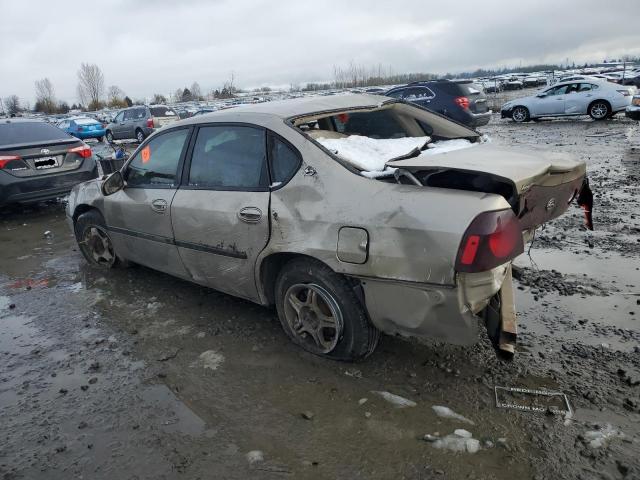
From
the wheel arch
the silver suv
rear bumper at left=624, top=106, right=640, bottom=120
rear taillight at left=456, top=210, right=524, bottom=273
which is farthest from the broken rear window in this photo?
the silver suv

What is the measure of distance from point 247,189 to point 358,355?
52.7 inches

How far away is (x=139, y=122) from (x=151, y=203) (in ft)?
64.2

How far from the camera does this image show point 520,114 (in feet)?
63.5

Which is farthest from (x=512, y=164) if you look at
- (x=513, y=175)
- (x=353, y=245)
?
(x=353, y=245)

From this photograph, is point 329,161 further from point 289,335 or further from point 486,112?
point 486,112

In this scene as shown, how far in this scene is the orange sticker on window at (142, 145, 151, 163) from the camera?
423 centimetres

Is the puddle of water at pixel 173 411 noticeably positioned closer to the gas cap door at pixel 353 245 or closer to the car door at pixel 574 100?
the gas cap door at pixel 353 245

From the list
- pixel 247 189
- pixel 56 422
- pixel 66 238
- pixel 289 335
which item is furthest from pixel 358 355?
pixel 66 238

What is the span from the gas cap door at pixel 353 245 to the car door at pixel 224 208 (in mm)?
604

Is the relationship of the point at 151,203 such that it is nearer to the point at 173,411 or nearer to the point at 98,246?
the point at 98,246

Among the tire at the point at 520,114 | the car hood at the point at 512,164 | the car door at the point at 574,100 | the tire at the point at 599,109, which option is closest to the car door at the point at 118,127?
the tire at the point at 520,114

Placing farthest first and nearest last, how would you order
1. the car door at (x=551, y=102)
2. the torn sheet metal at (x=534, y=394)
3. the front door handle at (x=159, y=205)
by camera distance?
the car door at (x=551, y=102) < the front door handle at (x=159, y=205) < the torn sheet metal at (x=534, y=394)

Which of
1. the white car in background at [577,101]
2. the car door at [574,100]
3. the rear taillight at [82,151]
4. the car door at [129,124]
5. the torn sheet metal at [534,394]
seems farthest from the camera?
the car door at [129,124]

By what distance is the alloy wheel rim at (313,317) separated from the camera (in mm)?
2975
